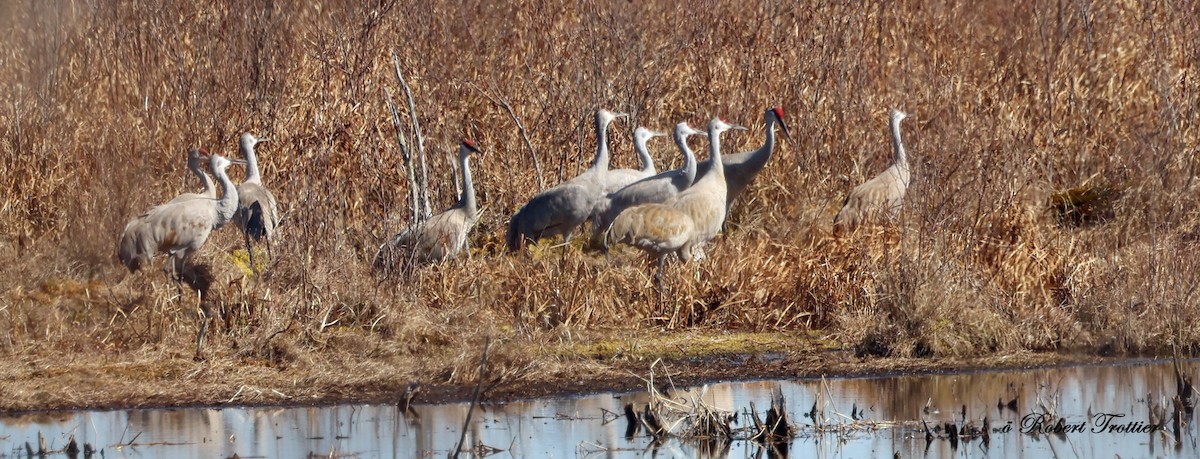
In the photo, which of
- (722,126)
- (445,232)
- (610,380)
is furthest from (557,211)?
(610,380)

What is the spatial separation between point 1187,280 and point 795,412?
2.71 metres

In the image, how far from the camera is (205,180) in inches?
433

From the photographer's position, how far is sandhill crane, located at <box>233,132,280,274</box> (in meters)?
10.9

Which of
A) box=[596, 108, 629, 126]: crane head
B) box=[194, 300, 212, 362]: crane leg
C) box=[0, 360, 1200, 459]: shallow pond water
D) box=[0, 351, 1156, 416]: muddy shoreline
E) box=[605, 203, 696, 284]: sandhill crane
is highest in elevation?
box=[596, 108, 629, 126]: crane head

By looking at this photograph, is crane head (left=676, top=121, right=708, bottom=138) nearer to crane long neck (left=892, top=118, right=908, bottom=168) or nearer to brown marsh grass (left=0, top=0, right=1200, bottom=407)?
brown marsh grass (left=0, top=0, right=1200, bottom=407)

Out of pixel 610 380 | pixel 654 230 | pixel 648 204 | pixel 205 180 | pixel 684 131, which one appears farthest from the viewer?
pixel 684 131

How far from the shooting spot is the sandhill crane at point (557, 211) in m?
10.8

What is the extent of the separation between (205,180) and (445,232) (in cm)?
173

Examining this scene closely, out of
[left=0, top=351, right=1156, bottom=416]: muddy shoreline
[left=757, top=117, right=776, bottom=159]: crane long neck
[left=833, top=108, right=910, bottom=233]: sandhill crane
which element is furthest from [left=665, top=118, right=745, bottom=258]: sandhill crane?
[left=0, top=351, right=1156, bottom=416]: muddy shoreline

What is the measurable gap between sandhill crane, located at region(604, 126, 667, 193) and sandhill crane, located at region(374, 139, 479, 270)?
91 cm

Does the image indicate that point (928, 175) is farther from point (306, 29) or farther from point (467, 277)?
point (306, 29)

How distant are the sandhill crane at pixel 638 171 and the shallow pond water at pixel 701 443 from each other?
3556 millimetres

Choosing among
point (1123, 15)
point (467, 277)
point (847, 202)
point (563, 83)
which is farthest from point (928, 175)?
point (1123, 15)

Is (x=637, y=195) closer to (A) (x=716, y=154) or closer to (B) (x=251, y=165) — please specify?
(A) (x=716, y=154)
